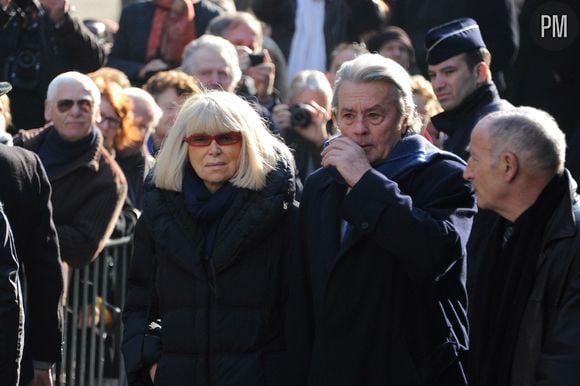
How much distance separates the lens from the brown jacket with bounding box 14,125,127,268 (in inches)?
311

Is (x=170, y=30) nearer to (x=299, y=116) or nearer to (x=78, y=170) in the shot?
(x=299, y=116)

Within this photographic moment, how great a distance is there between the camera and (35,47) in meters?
9.38

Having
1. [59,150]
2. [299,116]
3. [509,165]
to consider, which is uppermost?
[509,165]

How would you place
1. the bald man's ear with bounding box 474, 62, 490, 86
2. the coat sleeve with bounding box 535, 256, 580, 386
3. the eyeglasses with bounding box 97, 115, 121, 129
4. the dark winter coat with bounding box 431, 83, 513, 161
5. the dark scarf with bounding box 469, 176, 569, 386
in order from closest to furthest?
the coat sleeve with bounding box 535, 256, 580, 386, the dark scarf with bounding box 469, 176, 569, 386, the dark winter coat with bounding box 431, 83, 513, 161, the bald man's ear with bounding box 474, 62, 490, 86, the eyeglasses with bounding box 97, 115, 121, 129

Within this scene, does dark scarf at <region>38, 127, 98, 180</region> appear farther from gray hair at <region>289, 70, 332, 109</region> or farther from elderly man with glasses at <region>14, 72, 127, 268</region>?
gray hair at <region>289, 70, 332, 109</region>

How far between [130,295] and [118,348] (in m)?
2.83

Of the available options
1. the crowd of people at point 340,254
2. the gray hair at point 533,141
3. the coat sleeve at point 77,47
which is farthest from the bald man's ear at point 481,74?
the gray hair at point 533,141

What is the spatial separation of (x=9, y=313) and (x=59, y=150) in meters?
2.36

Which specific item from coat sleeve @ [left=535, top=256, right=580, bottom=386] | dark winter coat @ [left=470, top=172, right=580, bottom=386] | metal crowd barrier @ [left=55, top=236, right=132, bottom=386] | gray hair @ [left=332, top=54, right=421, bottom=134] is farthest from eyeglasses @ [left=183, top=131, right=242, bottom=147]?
metal crowd barrier @ [left=55, top=236, right=132, bottom=386]

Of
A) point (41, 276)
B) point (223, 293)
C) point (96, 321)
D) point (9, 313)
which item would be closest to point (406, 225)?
point (223, 293)

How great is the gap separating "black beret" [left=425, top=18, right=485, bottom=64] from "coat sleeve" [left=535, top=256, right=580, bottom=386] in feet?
11.3

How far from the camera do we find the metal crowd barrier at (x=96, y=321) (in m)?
8.25

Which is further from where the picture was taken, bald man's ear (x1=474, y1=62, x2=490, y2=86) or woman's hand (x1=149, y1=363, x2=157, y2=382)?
bald man's ear (x1=474, y1=62, x2=490, y2=86)

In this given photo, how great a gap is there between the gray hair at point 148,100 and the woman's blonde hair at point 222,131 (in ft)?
10.8
